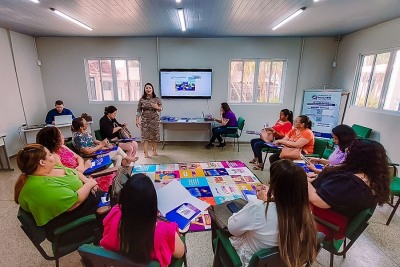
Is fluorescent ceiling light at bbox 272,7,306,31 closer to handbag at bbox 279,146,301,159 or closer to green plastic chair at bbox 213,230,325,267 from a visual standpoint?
handbag at bbox 279,146,301,159

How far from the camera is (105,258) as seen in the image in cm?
90

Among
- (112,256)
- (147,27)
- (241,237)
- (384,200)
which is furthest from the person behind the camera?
(147,27)

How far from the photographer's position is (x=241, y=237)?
127cm

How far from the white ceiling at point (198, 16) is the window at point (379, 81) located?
689mm

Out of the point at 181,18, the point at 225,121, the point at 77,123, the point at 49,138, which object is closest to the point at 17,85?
the point at 77,123

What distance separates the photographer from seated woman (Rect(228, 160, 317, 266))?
98 cm

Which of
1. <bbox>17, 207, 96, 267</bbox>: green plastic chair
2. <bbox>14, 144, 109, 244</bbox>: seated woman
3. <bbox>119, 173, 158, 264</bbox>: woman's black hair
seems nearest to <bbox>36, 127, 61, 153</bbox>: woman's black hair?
<bbox>14, 144, 109, 244</bbox>: seated woman

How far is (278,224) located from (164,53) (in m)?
5.11

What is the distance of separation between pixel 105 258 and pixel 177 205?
707 millimetres

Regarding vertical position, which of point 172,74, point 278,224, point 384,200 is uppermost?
point 172,74

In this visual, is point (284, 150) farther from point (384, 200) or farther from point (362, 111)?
point (362, 111)

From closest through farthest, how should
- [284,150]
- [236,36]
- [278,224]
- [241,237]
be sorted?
[278,224], [241,237], [284,150], [236,36]

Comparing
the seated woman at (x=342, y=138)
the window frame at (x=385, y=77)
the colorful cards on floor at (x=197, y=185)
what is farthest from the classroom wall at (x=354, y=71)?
the colorful cards on floor at (x=197, y=185)

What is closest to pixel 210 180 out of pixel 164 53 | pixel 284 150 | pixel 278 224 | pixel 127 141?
pixel 284 150
